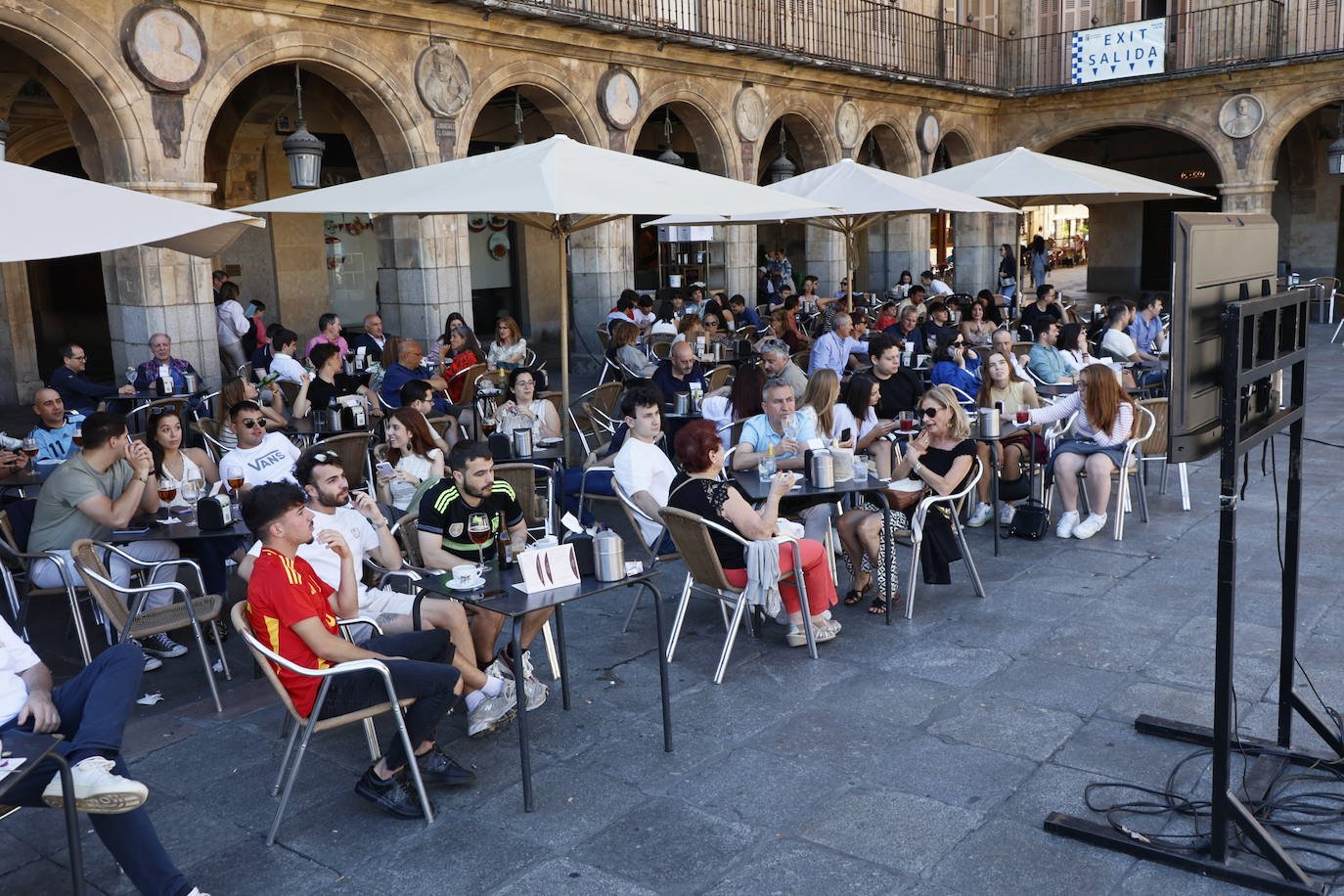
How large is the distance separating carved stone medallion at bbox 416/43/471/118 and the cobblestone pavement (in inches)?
281

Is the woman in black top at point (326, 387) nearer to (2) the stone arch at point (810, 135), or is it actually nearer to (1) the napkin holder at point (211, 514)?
(1) the napkin holder at point (211, 514)

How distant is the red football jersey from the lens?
3.45 meters

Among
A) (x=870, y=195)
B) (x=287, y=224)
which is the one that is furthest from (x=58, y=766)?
(x=287, y=224)

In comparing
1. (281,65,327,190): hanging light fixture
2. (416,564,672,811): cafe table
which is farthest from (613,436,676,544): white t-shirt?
(281,65,327,190): hanging light fixture

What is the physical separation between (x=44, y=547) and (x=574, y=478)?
2.62m

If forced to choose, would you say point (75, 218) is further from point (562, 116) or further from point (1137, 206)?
point (1137, 206)

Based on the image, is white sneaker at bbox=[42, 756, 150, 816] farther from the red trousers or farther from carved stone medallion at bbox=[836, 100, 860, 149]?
carved stone medallion at bbox=[836, 100, 860, 149]

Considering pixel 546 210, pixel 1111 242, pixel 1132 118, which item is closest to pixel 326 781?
pixel 546 210

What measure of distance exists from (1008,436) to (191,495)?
178 inches

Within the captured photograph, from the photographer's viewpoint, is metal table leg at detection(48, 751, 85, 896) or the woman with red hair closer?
metal table leg at detection(48, 751, 85, 896)

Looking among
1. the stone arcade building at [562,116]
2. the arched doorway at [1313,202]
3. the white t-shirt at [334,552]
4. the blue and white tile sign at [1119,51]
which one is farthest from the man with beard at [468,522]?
the arched doorway at [1313,202]

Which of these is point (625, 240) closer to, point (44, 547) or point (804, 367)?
point (804, 367)

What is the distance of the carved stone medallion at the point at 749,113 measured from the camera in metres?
15.2

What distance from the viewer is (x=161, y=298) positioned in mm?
9297
